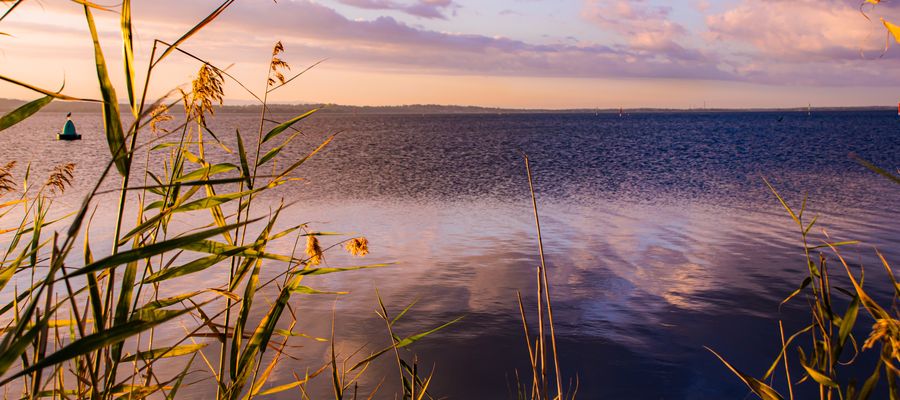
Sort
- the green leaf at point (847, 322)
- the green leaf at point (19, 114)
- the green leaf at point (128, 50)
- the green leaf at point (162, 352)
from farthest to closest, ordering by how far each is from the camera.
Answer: the green leaf at point (162, 352)
the green leaf at point (847, 322)
the green leaf at point (19, 114)
the green leaf at point (128, 50)

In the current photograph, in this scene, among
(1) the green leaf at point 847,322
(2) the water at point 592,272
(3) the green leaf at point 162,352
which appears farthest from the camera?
(2) the water at point 592,272

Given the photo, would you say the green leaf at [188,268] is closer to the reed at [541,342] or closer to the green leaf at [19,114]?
the green leaf at [19,114]

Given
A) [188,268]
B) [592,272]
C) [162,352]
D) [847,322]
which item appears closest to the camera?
[188,268]

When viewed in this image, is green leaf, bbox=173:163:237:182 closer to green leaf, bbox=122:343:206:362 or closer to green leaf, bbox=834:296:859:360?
green leaf, bbox=122:343:206:362

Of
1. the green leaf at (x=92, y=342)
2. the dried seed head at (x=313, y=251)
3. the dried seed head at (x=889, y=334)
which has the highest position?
the green leaf at (x=92, y=342)

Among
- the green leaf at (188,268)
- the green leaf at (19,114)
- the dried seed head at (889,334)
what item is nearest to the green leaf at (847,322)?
the dried seed head at (889,334)

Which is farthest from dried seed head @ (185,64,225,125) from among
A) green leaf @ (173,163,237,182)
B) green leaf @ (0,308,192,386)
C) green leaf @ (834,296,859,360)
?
green leaf @ (834,296,859,360)

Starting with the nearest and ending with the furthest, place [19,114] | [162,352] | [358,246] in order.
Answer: [19,114]
[162,352]
[358,246]

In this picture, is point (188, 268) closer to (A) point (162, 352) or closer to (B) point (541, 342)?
(A) point (162, 352)

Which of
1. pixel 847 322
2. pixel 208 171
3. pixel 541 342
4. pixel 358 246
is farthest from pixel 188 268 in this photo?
pixel 847 322

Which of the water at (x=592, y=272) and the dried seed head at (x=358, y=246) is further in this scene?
the water at (x=592, y=272)

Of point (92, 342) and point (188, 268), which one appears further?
point (188, 268)

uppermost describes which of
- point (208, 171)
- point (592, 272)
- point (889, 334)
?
point (208, 171)

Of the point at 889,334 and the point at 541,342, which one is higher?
the point at 889,334
